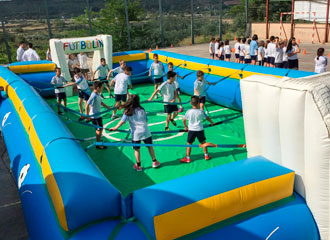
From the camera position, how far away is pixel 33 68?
36.2ft

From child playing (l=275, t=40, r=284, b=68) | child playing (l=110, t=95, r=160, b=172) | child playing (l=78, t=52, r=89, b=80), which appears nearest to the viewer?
child playing (l=110, t=95, r=160, b=172)

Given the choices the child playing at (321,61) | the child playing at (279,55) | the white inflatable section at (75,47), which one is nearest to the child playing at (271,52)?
the child playing at (279,55)

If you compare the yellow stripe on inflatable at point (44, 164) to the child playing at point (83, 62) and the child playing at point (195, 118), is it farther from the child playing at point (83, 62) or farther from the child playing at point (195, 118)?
the child playing at point (83, 62)

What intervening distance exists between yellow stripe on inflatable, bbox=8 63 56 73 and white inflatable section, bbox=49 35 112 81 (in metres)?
0.28

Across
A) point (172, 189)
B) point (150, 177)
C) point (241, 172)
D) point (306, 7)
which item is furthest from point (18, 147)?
point (306, 7)

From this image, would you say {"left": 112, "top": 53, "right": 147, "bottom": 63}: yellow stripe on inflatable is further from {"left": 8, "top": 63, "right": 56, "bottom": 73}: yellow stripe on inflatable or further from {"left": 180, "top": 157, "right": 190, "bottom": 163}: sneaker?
{"left": 180, "top": 157, "right": 190, "bottom": 163}: sneaker

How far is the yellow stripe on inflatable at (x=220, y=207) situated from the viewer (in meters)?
2.86

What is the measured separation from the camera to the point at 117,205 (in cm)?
318

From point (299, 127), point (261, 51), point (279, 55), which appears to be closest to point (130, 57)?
point (261, 51)

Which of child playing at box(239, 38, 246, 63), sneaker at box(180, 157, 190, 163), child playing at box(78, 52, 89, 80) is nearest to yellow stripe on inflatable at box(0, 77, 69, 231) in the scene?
sneaker at box(180, 157, 190, 163)

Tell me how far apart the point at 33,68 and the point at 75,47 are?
61.0 inches

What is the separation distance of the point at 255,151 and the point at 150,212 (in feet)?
5.70

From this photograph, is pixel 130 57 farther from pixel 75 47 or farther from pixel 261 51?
pixel 261 51

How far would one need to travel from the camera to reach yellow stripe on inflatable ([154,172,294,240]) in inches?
112
